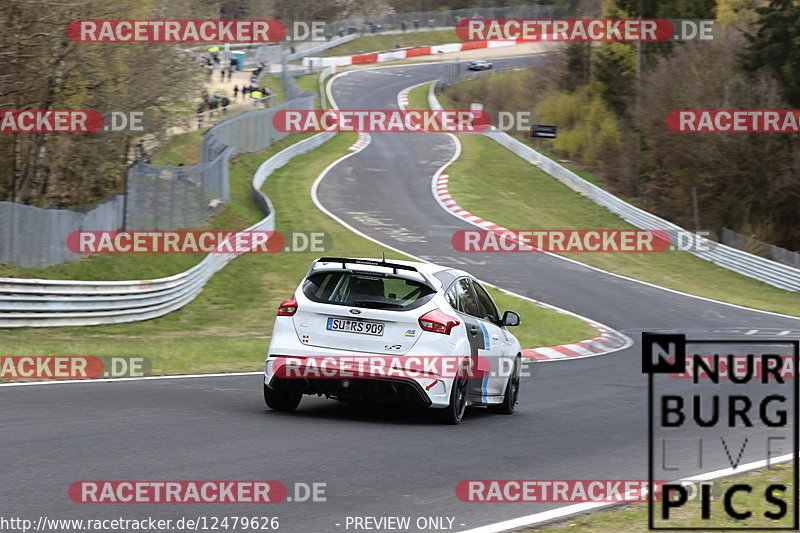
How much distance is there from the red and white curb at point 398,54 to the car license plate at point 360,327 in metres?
80.1

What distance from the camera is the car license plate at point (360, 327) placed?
10.1 metres

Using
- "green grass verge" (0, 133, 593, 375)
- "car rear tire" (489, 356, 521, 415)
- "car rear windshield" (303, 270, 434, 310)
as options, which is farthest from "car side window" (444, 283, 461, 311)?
"green grass verge" (0, 133, 593, 375)

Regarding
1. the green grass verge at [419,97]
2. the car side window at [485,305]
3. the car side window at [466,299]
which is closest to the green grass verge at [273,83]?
the green grass verge at [419,97]

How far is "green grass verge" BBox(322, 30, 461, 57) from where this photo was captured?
329 ft

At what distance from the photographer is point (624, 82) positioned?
197 feet

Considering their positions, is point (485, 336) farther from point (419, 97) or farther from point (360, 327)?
point (419, 97)

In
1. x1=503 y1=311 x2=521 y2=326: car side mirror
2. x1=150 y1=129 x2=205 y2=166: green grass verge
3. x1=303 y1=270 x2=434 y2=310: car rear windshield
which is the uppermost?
x1=303 y1=270 x2=434 y2=310: car rear windshield

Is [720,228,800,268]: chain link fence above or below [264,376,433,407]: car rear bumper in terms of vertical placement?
below

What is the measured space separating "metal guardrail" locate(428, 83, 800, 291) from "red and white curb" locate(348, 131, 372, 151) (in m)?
8.28

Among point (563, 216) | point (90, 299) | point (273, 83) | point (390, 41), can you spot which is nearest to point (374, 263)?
point (90, 299)

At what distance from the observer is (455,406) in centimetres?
1048

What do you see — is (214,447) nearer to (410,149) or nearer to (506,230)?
(506,230)

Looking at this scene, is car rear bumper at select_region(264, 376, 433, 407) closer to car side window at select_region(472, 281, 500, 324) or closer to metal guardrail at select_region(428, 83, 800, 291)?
car side window at select_region(472, 281, 500, 324)

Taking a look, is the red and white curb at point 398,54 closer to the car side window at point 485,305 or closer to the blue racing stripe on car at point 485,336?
the car side window at point 485,305
